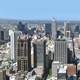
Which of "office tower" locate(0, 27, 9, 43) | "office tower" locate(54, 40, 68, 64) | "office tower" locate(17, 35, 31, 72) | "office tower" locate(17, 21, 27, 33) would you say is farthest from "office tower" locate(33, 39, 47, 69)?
"office tower" locate(17, 21, 27, 33)

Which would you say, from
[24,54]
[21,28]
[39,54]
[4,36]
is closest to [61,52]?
[39,54]

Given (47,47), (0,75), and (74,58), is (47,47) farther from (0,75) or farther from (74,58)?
(0,75)

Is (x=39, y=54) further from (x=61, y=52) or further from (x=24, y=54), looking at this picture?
(x=61, y=52)

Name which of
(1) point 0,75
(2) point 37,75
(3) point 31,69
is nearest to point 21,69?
(3) point 31,69

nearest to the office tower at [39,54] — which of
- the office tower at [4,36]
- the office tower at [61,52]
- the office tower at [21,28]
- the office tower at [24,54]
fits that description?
the office tower at [24,54]

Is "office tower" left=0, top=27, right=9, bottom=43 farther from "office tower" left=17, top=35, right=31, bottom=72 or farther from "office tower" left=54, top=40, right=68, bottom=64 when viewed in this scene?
"office tower" left=17, top=35, right=31, bottom=72
